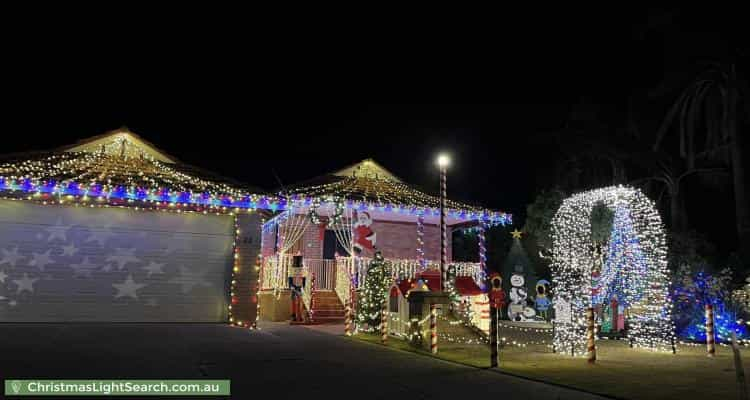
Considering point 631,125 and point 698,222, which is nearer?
point 631,125

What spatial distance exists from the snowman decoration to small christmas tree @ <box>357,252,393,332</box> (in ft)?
31.7

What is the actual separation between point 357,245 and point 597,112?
1168 centimetres

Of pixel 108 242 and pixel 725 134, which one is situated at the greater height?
pixel 725 134

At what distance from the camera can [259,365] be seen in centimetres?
874

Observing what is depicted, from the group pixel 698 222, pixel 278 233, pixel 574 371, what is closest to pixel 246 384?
pixel 574 371

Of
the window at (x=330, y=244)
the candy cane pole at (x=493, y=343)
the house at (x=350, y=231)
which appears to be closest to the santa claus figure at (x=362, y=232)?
the house at (x=350, y=231)

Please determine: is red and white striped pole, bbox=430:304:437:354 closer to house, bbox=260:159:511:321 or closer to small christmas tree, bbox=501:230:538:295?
house, bbox=260:159:511:321

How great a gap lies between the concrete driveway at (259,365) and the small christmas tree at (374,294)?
6.06 ft

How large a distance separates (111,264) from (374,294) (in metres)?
6.83

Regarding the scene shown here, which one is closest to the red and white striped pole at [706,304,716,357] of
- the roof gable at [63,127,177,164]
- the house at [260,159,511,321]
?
the house at [260,159,511,321]

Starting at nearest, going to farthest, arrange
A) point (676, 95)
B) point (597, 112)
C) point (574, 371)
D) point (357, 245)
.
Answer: point (574, 371) < point (357, 245) < point (676, 95) < point (597, 112)

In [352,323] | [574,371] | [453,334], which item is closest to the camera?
[574,371]

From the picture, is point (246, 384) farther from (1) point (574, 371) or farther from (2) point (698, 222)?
(2) point (698, 222)

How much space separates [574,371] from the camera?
29.8 feet
